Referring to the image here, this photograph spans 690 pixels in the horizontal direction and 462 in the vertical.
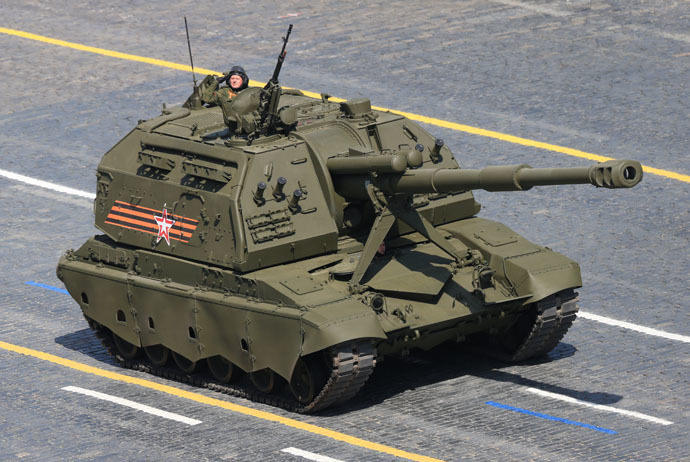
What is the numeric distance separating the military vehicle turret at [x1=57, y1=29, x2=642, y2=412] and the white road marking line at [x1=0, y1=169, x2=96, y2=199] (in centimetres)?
731

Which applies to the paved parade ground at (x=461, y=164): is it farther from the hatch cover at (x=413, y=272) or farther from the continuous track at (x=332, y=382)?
the hatch cover at (x=413, y=272)

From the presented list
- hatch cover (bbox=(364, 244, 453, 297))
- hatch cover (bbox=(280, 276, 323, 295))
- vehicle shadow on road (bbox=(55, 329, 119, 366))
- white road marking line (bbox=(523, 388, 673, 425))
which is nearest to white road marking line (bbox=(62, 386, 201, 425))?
vehicle shadow on road (bbox=(55, 329, 119, 366))

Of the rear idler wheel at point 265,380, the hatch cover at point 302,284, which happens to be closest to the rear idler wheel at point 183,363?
the rear idler wheel at point 265,380

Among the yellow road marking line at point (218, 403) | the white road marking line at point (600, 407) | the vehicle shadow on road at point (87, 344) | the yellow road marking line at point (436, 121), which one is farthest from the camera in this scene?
the yellow road marking line at point (436, 121)

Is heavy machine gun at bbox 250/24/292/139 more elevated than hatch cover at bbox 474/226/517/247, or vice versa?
heavy machine gun at bbox 250/24/292/139

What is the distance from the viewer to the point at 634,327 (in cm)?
2925

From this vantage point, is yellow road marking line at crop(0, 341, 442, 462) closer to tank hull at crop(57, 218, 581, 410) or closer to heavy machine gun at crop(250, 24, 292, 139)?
tank hull at crop(57, 218, 581, 410)

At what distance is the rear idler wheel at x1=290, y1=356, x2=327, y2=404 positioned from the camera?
83.3 feet

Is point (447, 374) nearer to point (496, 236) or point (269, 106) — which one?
point (496, 236)

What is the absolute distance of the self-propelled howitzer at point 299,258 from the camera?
83.6 ft

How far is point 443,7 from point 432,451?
23.5m

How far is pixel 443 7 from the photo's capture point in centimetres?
4588

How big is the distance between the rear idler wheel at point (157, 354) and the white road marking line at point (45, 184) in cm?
843

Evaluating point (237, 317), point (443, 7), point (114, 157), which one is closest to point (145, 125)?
point (114, 157)
